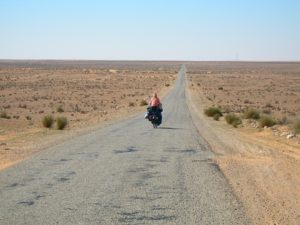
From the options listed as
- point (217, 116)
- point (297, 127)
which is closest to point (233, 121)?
point (217, 116)

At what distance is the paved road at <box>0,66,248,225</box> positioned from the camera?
8867 millimetres

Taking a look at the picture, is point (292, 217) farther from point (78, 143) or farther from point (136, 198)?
point (78, 143)

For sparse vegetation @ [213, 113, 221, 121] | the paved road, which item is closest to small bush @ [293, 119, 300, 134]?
the paved road

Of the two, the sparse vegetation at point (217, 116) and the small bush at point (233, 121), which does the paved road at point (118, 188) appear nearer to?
the small bush at point (233, 121)

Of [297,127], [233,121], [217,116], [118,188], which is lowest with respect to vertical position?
[217,116]

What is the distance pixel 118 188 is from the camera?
11188 mm

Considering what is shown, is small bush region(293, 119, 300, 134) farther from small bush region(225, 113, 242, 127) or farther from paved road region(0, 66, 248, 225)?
paved road region(0, 66, 248, 225)

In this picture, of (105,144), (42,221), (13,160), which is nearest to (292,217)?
(42,221)

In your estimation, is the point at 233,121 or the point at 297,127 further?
the point at 233,121

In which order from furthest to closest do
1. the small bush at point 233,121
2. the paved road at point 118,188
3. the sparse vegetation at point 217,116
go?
the sparse vegetation at point 217,116
the small bush at point 233,121
the paved road at point 118,188

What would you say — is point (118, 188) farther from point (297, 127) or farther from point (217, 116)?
point (217, 116)

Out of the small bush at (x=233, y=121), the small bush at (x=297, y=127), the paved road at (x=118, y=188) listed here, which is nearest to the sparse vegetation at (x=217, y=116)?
the small bush at (x=233, y=121)

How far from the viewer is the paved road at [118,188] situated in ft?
29.1

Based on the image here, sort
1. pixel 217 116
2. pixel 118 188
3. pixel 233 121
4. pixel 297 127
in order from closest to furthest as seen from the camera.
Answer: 1. pixel 118 188
2. pixel 297 127
3. pixel 233 121
4. pixel 217 116
